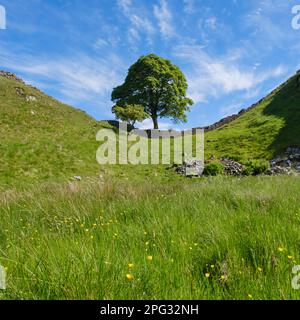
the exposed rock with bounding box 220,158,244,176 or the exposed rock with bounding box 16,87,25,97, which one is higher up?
the exposed rock with bounding box 16,87,25,97

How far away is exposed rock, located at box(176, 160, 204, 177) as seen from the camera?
963 inches

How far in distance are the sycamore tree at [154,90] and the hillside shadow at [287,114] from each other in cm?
1761

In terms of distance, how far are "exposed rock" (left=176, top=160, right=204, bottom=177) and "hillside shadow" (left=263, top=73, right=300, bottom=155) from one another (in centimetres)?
1126

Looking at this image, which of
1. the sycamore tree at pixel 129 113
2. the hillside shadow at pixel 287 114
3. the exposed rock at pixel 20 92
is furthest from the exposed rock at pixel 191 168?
the exposed rock at pixel 20 92

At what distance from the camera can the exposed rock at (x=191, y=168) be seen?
24.5 m

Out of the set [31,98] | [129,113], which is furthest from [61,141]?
[129,113]

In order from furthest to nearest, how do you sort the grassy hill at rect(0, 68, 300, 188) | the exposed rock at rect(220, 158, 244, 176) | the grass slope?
the exposed rock at rect(220, 158, 244, 176)
the grassy hill at rect(0, 68, 300, 188)
the grass slope

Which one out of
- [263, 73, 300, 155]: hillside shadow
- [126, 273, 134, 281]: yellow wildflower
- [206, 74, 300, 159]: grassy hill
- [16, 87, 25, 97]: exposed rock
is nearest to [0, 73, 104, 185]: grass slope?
[16, 87, 25, 97]: exposed rock

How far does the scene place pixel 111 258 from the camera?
9.42 ft

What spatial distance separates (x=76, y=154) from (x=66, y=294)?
2331 cm

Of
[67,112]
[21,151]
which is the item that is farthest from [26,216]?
[67,112]

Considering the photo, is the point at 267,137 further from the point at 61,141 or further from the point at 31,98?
the point at 31,98

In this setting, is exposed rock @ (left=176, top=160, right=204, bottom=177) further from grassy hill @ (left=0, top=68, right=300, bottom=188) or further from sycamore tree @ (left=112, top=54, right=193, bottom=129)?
sycamore tree @ (left=112, top=54, right=193, bottom=129)

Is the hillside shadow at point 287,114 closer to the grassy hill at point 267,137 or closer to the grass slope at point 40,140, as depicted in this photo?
the grassy hill at point 267,137
